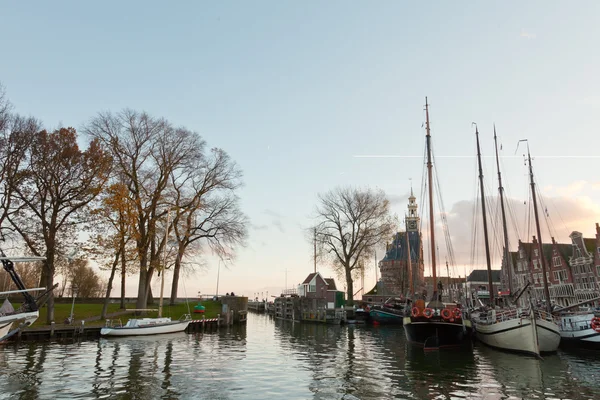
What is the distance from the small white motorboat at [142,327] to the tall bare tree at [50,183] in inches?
222

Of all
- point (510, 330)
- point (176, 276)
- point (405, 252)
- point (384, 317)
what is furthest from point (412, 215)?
point (510, 330)

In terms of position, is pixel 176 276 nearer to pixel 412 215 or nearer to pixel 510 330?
pixel 510 330

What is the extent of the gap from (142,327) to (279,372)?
18.5m

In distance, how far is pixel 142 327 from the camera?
110ft

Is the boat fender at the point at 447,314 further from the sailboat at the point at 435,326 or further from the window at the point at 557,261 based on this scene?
the window at the point at 557,261

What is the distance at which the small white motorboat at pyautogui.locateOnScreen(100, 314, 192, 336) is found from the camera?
32656mm

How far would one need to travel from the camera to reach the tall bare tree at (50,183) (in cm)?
3102

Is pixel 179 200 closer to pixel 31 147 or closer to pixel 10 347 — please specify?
pixel 31 147

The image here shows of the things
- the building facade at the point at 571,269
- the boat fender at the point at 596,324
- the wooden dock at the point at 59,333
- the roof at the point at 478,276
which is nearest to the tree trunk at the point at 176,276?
the wooden dock at the point at 59,333

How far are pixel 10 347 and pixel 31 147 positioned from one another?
1472 centimetres

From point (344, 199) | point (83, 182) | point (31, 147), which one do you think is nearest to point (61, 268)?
point (83, 182)

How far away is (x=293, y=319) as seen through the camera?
57812 mm

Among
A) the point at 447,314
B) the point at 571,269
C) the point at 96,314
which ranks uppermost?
the point at 571,269

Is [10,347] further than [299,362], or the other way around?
[10,347]
